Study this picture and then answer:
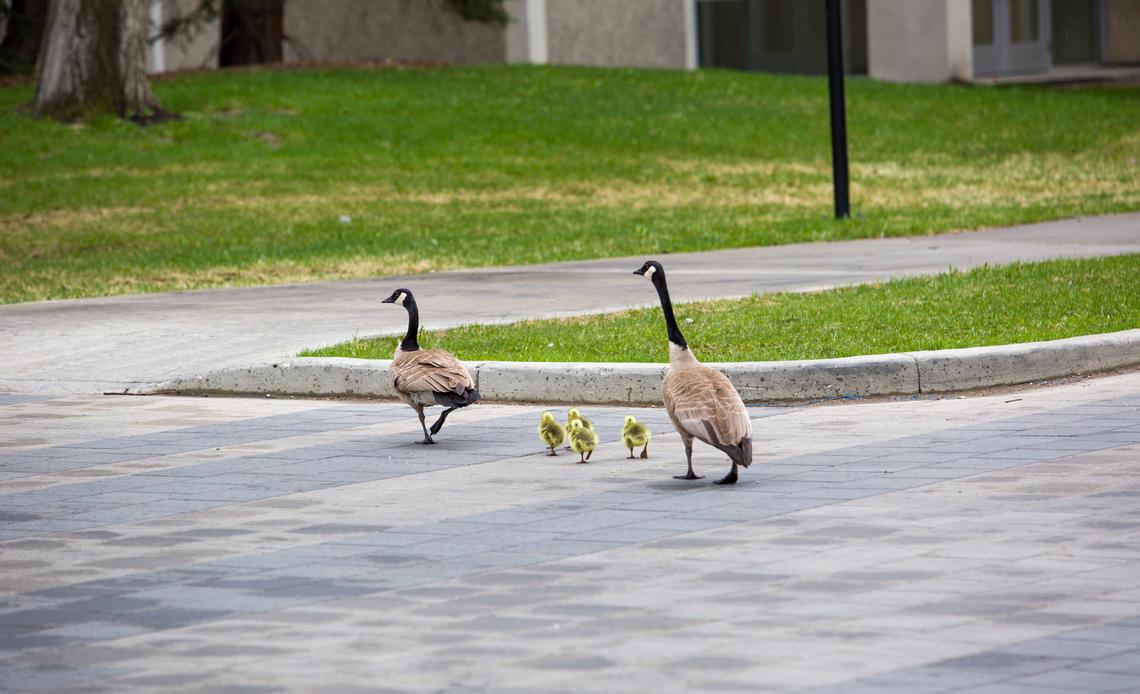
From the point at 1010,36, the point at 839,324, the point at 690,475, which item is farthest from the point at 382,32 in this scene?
the point at 690,475

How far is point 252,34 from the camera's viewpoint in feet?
132

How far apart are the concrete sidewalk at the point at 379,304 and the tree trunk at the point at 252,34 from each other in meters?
22.3

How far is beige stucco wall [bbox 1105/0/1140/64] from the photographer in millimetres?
50125

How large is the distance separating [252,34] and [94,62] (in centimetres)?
1172

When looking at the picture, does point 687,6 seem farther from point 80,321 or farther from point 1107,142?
point 80,321

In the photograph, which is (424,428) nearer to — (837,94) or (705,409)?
(705,409)

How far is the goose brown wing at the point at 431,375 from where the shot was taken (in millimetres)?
9453

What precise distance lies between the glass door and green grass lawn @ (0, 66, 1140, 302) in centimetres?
884

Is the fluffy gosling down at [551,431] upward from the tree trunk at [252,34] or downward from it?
downward

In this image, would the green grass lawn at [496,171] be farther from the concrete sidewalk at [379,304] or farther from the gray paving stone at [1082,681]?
the gray paving stone at [1082,681]

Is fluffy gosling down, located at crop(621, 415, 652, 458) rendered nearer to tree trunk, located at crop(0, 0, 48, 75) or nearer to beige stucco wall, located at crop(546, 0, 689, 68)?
tree trunk, located at crop(0, 0, 48, 75)

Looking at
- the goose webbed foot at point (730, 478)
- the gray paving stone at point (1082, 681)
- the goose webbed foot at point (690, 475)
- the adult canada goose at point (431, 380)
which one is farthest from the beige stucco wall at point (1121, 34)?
the gray paving stone at point (1082, 681)

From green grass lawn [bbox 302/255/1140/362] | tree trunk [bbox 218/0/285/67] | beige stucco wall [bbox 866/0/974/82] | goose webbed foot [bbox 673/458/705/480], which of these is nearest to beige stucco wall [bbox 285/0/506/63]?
tree trunk [bbox 218/0/285/67]

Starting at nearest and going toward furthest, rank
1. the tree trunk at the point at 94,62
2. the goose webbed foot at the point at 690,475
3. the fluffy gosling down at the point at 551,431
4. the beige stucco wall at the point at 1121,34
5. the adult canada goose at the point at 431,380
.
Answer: the goose webbed foot at the point at 690,475 → the fluffy gosling down at the point at 551,431 → the adult canada goose at the point at 431,380 → the tree trunk at the point at 94,62 → the beige stucco wall at the point at 1121,34
